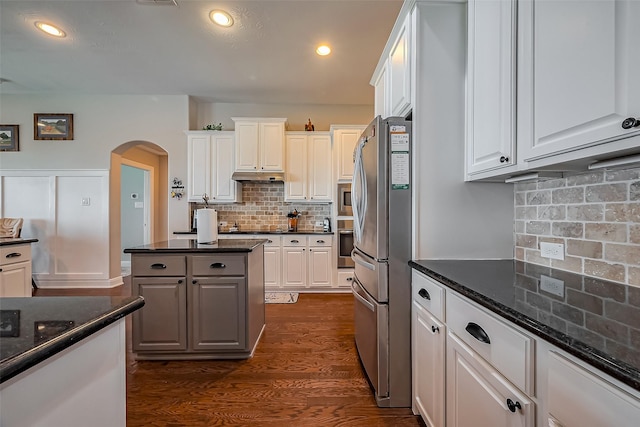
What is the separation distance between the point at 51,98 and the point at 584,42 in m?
6.02

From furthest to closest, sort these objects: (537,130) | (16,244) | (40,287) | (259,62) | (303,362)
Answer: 1. (40,287)
2. (259,62)
3. (16,244)
4. (303,362)
5. (537,130)

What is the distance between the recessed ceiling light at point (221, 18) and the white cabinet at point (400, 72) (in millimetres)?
1544

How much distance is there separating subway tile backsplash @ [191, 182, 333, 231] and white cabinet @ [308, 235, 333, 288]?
0.55 m

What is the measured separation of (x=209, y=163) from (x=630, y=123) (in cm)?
424

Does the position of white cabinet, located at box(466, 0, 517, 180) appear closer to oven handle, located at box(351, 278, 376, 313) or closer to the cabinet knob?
the cabinet knob

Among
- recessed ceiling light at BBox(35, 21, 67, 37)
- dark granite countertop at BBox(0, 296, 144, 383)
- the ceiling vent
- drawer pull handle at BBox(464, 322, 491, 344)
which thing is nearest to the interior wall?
recessed ceiling light at BBox(35, 21, 67, 37)

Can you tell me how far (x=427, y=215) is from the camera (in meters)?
1.61

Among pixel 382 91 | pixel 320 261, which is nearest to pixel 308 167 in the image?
pixel 320 261

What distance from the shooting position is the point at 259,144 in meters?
4.04

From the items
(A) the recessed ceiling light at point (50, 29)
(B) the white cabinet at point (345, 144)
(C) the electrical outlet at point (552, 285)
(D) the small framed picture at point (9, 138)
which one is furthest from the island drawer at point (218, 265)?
(D) the small framed picture at point (9, 138)

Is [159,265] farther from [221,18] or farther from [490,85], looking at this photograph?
[490,85]

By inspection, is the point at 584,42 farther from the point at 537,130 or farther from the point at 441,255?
the point at 441,255

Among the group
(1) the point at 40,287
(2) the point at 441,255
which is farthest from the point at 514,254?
(1) the point at 40,287

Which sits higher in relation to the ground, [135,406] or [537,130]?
[537,130]
